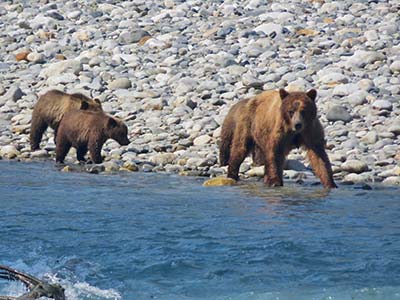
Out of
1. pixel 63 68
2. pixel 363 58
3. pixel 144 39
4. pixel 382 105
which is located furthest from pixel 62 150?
pixel 144 39

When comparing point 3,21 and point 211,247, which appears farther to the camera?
point 3,21

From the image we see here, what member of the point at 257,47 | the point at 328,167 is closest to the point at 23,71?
the point at 257,47

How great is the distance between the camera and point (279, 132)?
1227 centimetres

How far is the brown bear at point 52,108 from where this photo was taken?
50.6 ft

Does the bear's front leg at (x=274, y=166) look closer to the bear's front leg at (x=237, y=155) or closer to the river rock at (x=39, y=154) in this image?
the bear's front leg at (x=237, y=155)

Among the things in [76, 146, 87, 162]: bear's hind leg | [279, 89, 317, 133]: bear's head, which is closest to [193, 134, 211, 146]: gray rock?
[76, 146, 87, 162]: bear's hind leg

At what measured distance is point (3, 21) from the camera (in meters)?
23.0

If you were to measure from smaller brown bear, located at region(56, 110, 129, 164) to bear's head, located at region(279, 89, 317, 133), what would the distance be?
10.2ft

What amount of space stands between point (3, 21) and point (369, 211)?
13.6 meters

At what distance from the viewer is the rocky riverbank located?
1417 cm

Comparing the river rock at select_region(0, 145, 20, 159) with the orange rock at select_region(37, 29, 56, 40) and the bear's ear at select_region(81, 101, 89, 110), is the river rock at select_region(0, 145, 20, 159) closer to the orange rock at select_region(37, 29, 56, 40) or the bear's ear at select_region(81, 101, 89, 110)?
the bear's ear at select_region(81, 101, 89, 110)

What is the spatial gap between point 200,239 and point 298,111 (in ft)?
9.71

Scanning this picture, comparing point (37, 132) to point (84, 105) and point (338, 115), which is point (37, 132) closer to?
point (84, 105)

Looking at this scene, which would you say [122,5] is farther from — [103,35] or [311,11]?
[311,11]
